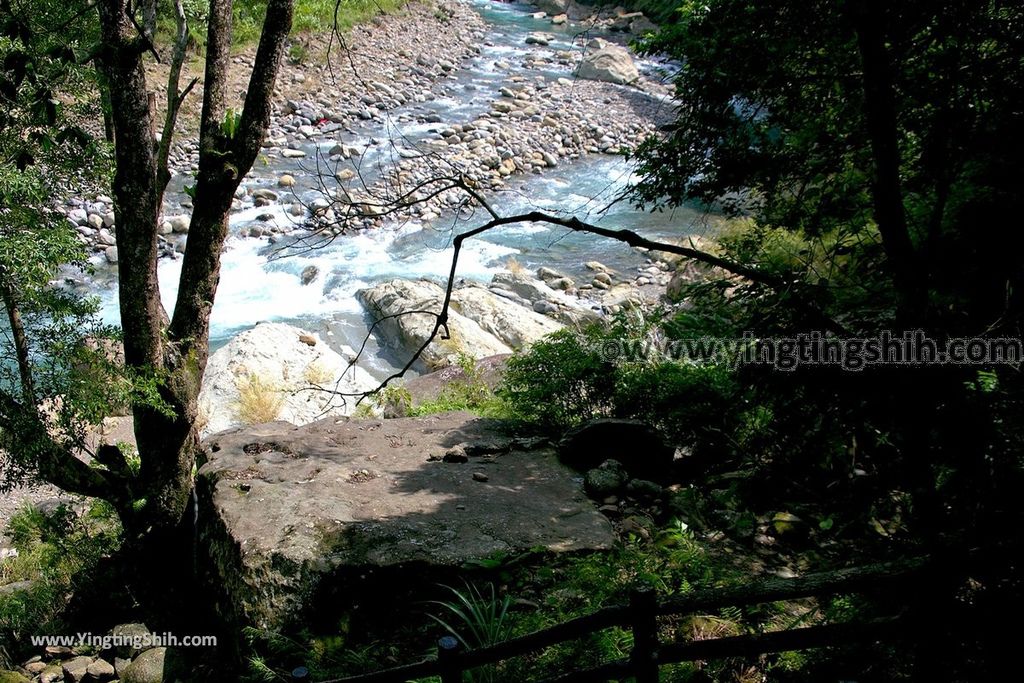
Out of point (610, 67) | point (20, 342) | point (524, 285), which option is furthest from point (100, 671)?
point (610, 67)

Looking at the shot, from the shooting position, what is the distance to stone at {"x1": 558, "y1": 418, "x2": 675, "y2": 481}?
6047mm

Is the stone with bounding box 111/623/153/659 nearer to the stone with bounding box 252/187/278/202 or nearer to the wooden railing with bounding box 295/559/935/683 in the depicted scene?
the wooden railing with bounding box 295/559/935/683

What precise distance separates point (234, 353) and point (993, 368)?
28.8ft

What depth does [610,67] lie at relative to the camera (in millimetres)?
22438

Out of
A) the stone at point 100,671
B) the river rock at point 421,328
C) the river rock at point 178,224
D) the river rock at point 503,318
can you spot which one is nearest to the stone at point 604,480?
the stone at point 100,671

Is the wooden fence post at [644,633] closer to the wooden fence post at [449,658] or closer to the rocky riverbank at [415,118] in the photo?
the wooden fence post at [449,658]

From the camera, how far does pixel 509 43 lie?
25141 millimetres

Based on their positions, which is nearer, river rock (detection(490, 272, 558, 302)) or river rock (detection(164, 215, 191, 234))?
river rock (detection(490, 272, 558, 302))

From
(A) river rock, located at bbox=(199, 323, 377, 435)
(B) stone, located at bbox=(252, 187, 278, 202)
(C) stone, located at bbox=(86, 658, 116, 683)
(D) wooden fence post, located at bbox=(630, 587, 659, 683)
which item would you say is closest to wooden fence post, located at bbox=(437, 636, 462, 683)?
(D) wooden fence post, located at bbox=(630, 587, 659, 683)

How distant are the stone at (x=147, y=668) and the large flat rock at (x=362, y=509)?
853 mm

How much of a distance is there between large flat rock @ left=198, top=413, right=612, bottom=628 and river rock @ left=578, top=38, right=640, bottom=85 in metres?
17.8

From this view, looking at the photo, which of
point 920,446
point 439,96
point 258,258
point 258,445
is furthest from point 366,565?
point 439,96

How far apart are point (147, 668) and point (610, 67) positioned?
810 inches

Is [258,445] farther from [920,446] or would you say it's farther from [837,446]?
[920,446]
